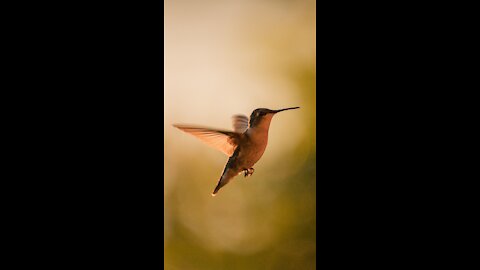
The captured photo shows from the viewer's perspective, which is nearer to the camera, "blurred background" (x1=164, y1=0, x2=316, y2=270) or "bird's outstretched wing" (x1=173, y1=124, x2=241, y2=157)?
"bird's outstretched wing" (x1=173, y1=124, x2=241, y2=157)

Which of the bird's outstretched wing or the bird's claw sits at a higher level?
the bird's outstretched wing

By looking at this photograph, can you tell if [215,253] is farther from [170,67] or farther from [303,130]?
[170,67]

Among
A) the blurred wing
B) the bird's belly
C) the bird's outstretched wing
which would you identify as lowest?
the bird's belly

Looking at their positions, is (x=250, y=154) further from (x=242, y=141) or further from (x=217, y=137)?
(x=217, y=137)

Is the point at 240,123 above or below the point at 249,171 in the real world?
above

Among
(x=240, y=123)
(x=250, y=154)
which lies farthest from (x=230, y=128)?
(x=250, y=154)

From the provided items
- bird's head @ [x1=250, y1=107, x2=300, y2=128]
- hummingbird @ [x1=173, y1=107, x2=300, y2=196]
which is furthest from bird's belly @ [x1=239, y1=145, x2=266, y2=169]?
bird's head @ [x1=250, y1=107, x2=300, y2=128]

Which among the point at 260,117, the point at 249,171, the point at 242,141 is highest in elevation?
the point at 260,117

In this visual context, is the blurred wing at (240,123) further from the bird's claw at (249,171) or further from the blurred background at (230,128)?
the bird's claw at (249,171)

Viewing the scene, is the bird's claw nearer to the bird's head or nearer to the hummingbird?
the hummingbird
